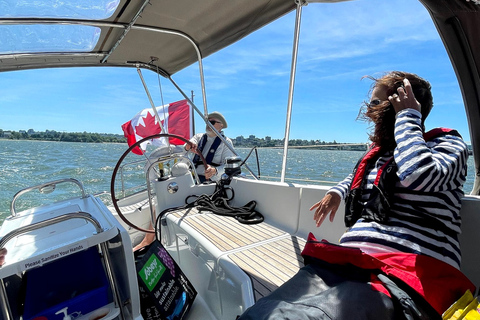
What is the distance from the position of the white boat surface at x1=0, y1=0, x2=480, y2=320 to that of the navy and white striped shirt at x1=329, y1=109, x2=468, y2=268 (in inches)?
9.2

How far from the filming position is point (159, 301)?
53.1 inches

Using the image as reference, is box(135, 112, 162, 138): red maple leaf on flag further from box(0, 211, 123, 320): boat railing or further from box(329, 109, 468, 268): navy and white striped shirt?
box(329, 109, 468, 268): navy and white striped shirt

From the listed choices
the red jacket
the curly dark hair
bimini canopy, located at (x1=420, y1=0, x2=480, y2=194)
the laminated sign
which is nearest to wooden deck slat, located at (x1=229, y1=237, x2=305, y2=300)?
the laminated sign

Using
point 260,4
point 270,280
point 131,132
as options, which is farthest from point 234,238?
point 131,132

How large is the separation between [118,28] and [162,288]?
186 cm

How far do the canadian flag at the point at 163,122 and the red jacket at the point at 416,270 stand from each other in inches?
167

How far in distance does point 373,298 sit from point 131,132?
4769 millimetres

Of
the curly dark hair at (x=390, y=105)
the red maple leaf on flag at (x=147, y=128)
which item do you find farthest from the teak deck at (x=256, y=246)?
the red maple leaf on flag at (x=147, y=128)

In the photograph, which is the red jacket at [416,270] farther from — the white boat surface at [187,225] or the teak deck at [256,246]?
the teak deck at [256,246]

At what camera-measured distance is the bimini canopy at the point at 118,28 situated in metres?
1.73

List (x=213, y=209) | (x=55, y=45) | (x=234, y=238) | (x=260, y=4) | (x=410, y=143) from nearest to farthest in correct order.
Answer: (x=410, y=143) < (x=234, y=238) < (x=260, y=4) < (x=213, y=209) < (x=55, y=45)

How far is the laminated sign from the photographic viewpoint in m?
1.36

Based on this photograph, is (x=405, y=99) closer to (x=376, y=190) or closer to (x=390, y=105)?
(x=390, y=105)

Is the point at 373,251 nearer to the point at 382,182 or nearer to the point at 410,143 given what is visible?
the point at 382,182
